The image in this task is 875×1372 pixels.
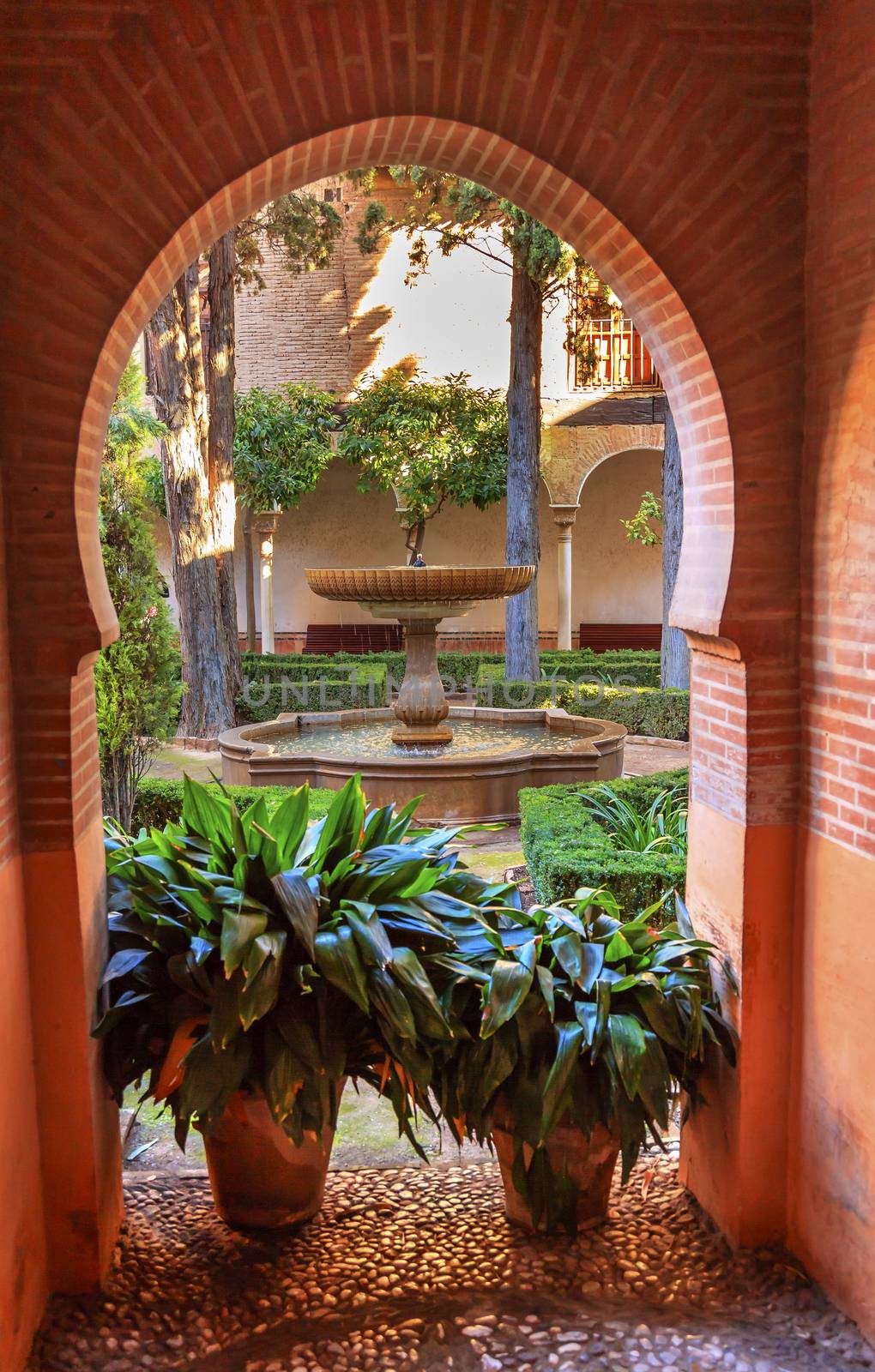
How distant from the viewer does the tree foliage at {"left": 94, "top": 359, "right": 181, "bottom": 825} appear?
21.5 ft

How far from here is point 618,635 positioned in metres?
21.4

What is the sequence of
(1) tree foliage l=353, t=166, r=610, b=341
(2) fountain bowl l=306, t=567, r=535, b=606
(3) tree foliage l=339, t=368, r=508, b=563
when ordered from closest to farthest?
(2) fountain bowl l=306, t=567, r=535, b=606 < (1) tree foliage l=353, t=166, r=610, b=341 < (3) tree foliage l=339, t=368, r=508, b=563

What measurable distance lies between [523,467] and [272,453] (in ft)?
12.9

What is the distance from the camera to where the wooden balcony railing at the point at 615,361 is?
17.6 m

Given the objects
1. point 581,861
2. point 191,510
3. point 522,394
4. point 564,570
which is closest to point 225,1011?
point 581,861

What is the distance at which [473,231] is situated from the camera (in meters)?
15.3

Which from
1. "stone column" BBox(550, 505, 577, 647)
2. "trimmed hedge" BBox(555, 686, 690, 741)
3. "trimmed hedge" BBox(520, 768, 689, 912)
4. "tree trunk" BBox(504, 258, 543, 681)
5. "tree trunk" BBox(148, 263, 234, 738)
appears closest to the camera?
"trimmed hedge" BBox(520, 768, 689, 912)

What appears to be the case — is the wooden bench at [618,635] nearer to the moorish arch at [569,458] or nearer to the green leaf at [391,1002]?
the moorish arch at [569,458]

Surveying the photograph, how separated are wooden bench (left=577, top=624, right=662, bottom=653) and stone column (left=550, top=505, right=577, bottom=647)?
317 cm

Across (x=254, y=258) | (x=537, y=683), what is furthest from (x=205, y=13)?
(x=254, y=258)

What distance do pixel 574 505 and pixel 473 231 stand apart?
4696 millimetres

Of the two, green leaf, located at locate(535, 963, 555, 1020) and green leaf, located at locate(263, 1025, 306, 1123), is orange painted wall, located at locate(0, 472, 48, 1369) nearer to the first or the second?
green leaf, located at locate(263, 1025, 306, 1123)

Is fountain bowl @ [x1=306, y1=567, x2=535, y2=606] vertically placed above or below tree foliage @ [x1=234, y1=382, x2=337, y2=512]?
below

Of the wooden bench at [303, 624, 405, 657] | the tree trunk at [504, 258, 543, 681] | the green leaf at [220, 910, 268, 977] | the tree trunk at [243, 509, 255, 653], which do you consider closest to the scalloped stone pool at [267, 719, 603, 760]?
the tree trunk at [504, 258, 543, 681]
